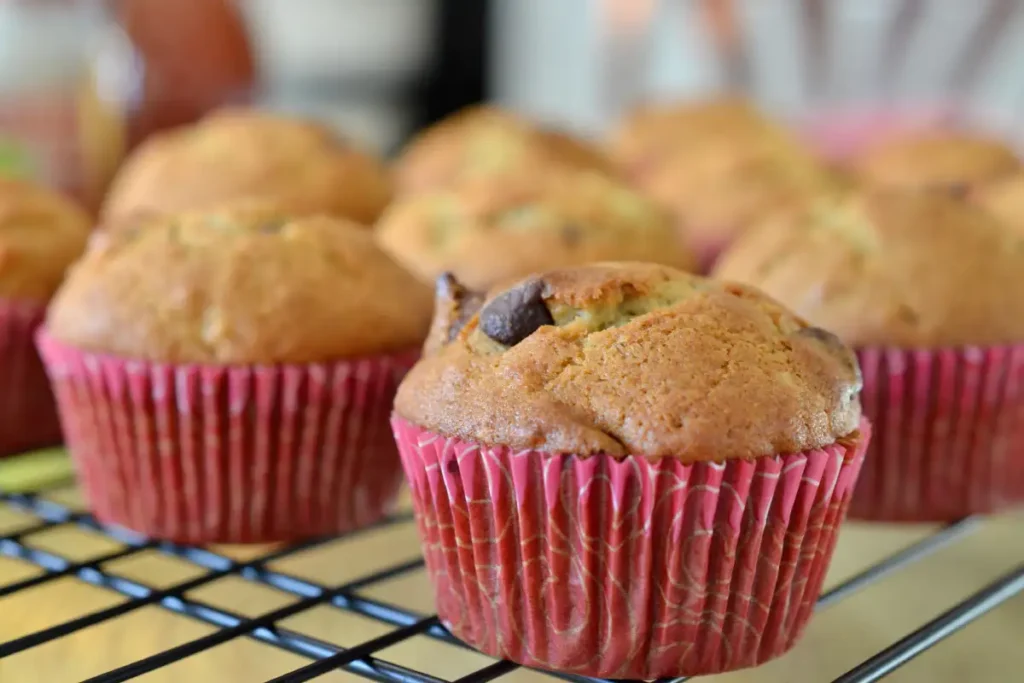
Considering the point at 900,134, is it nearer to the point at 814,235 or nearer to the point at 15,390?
the point at 814,235

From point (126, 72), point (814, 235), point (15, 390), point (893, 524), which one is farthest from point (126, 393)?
point (126, 72)

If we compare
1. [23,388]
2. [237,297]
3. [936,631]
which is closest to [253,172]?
[23,388]

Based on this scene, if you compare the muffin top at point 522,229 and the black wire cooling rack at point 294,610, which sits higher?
the muffin top at point 522,229

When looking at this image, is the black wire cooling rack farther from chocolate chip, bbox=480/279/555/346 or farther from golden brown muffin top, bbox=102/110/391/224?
golden brown muffin top, bbox=102/110/391/224

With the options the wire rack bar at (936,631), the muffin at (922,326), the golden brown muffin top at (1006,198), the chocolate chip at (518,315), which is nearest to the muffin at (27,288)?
the chocolate chip at (518,315)

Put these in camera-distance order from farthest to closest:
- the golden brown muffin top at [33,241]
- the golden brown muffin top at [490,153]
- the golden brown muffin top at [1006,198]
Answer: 1. the golden brown muffin top at [490,153]
2. the golden brown muffin top at [1006,198]
3. the golden brown muffin top at [33,241]

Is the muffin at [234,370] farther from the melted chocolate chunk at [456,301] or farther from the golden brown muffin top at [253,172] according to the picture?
the golden brown muffin top at [253,172]

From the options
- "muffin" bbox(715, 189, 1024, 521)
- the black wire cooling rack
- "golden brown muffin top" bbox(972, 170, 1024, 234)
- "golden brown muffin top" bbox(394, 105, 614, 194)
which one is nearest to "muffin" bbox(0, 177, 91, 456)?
the black wire cooling rack
